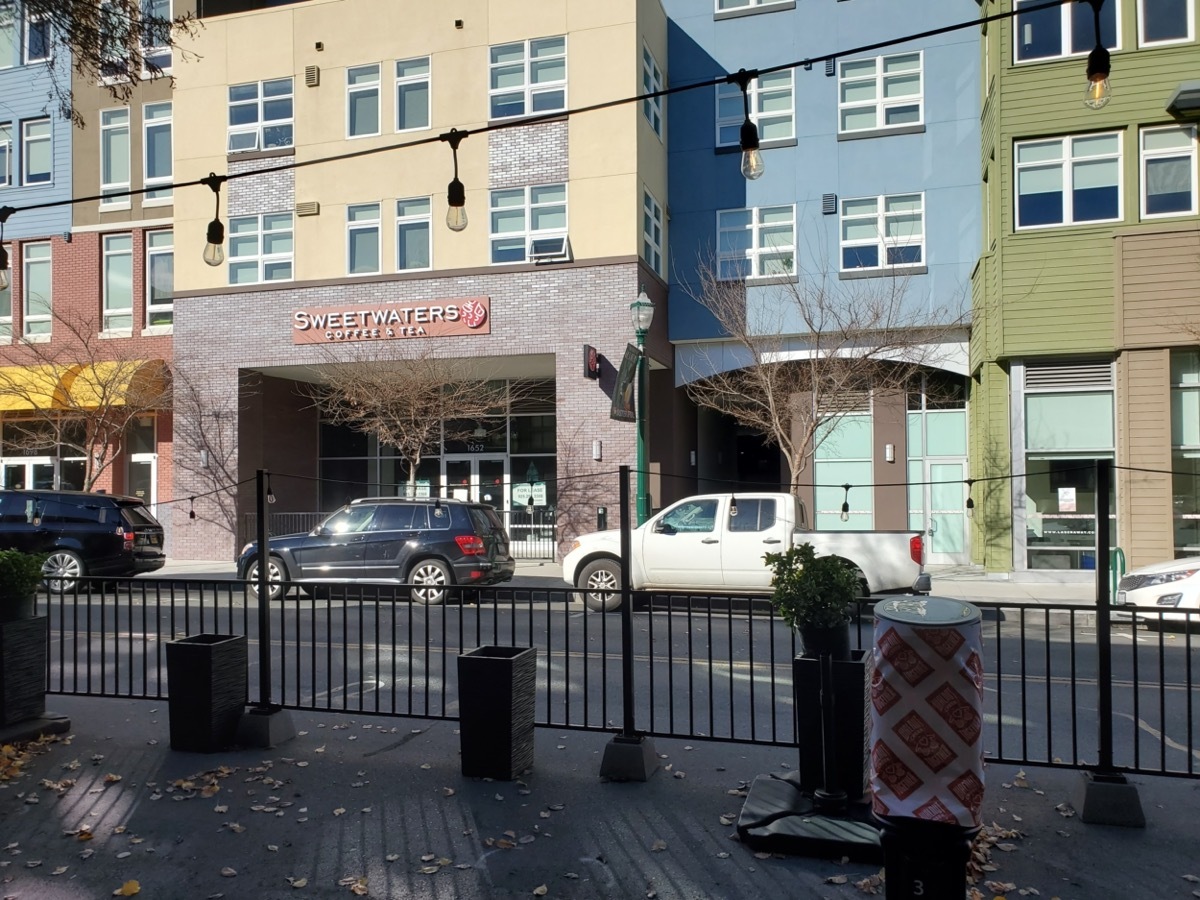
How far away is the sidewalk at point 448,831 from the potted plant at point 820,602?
112cm

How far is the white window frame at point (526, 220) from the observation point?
21406 millimetres

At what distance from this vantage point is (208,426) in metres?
23.4

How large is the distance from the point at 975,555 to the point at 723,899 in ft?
58.8

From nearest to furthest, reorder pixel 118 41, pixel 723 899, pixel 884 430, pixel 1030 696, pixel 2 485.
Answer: pixel 723 899 < pixel 118 41 < pixel 1030 696 < pixel 884 430 < pixel 2 485

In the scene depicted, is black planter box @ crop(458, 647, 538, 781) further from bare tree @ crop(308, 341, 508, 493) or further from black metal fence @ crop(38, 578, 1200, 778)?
bare tree @ crop(308, 341, 508, 493)

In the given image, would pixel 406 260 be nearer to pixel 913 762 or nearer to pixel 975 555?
pixel 975 555

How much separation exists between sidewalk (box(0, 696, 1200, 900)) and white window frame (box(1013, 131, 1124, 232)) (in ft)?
46.4

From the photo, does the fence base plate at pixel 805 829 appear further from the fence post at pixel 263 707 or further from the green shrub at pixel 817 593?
the fence post at pixel 263 707

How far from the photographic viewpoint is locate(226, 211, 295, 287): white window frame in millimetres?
23031

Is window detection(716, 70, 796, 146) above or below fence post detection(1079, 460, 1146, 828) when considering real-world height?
above

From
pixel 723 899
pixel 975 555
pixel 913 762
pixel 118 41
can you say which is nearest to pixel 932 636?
pixel 913 762

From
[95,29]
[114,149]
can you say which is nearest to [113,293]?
[114,149]

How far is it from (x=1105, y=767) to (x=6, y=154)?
98.2 ft

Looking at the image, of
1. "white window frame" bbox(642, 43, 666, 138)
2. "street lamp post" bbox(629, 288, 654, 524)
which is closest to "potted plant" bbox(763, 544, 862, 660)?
"street lamp post" bbox(629, 288, 654, 524)
